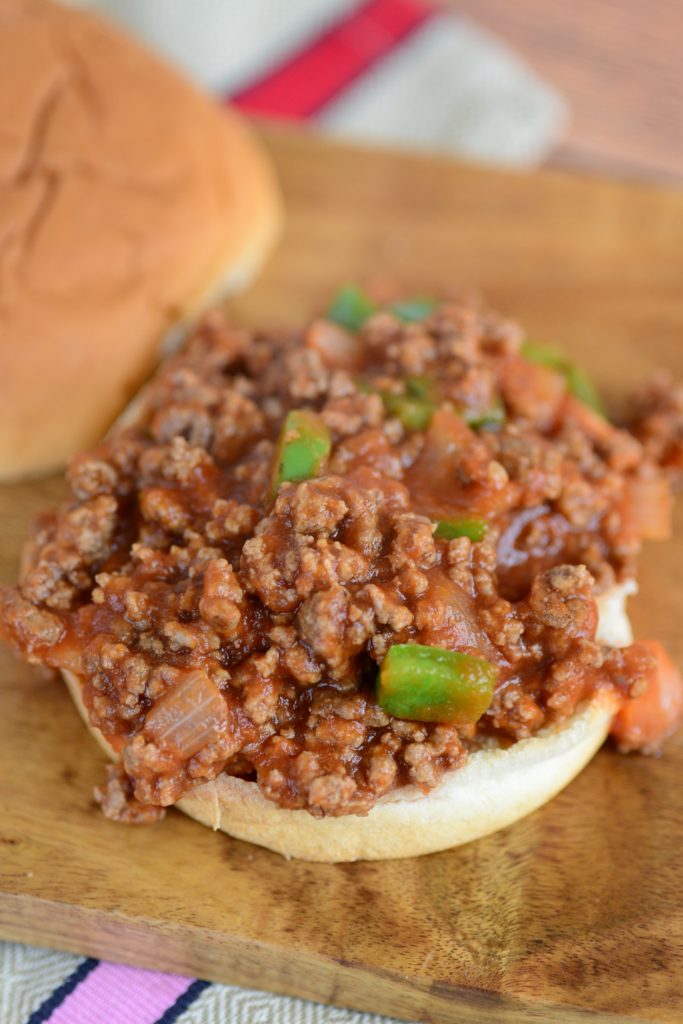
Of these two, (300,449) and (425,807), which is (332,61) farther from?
(425,807)

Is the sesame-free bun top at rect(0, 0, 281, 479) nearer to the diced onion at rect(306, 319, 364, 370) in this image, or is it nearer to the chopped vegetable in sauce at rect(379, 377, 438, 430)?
the diced onion at rect(306, 319, 364, 370)

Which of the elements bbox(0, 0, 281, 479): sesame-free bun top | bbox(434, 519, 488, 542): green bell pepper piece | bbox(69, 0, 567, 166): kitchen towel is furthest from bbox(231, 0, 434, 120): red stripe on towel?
bbox(434, 519, 488, 542): green bell pepper piece

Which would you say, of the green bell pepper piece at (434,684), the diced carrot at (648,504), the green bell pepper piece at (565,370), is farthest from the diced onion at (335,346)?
the green bell pepper piece at (434,684)

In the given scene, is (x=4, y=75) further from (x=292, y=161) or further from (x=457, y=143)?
(x=457, y=143)

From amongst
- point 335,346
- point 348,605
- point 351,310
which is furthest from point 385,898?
point 351,310

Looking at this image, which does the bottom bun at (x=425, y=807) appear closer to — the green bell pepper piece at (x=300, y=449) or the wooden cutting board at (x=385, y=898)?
the wooden cutting board at (x=385, y=898)

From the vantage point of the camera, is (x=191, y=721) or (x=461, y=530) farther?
(x=461, y=530)
